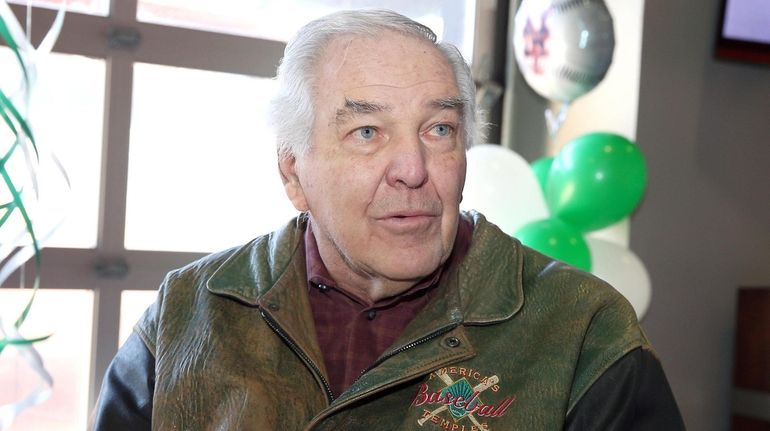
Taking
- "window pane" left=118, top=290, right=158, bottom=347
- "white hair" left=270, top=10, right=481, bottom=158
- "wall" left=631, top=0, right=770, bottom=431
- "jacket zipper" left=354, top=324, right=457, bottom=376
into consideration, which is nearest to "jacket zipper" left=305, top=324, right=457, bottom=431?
"jacket zipper" left=354, top=324, right=457, bottom=376

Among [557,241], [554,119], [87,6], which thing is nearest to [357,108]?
[557,241]

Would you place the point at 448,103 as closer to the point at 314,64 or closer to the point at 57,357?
the point at 314,64

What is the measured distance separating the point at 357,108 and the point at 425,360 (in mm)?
410

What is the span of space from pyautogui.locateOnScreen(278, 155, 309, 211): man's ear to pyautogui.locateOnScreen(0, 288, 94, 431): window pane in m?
1.42

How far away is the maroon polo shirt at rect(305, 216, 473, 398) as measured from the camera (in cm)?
157

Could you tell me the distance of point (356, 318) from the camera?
5.26 ft

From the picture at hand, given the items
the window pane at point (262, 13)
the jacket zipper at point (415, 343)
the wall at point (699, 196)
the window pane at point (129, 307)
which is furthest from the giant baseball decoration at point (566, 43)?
the jacket zipper at point (415, 343)

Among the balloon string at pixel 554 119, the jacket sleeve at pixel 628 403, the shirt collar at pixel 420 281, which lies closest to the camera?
the jacket sleeve at pixel 628 403

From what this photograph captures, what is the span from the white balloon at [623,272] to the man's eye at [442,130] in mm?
1608

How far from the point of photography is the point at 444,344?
146cm

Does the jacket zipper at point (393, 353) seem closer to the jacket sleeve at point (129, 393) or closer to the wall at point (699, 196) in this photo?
the jacket sleeve at point (129, 393)

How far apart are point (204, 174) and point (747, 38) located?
215cm

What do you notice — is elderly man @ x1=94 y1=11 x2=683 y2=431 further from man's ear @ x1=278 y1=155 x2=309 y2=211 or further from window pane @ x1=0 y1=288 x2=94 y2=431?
window pane @ x1=0 y1=288 x2=94 y2=431

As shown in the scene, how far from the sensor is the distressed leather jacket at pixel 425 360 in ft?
4.57
